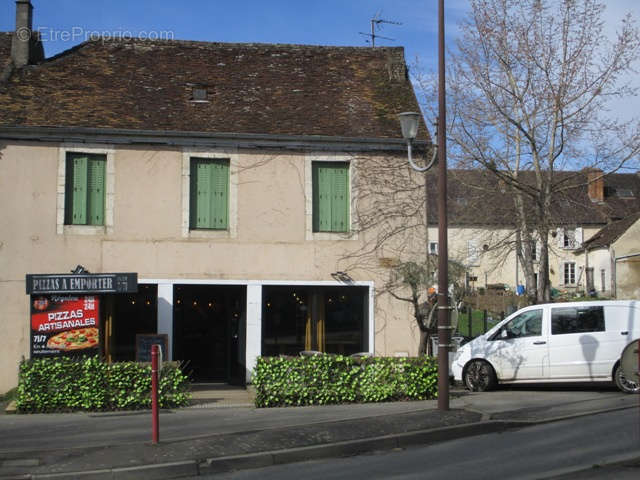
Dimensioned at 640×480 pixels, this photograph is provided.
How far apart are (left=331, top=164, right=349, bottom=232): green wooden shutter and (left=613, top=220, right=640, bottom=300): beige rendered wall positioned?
22678 mm

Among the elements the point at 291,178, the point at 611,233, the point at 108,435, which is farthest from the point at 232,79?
the point at 611,233

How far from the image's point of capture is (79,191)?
1686 cm

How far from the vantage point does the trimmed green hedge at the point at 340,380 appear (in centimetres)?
1375

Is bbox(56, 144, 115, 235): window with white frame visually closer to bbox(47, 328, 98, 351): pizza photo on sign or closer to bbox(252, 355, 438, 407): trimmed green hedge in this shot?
bbox(47, 328, 98, 351): pizza photo on sign

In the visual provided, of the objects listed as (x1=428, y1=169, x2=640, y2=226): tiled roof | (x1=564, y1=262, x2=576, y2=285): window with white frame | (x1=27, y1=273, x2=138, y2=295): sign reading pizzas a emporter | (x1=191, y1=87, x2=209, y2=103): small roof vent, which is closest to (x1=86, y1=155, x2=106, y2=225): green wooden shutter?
(x1=27, y1=273, x2=138, y2=295): sign reading pizzas a emporter

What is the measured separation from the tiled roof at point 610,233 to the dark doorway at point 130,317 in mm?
29745

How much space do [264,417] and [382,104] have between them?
9.22m

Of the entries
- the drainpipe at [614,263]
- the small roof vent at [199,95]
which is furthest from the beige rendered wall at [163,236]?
the drainpipe at [614,263]

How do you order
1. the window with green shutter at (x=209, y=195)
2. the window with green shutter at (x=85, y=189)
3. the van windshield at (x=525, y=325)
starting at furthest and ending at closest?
the window with green shutter at (x=209, y=195), the window with green shutter at (x=85, y=189), the van windshield at (x=525, y=325)

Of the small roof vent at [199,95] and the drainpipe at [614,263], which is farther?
the drainpipe at [614,263]

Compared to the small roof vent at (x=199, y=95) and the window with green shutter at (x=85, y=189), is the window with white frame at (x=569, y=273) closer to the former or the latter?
the small roof vent at (x=199, y=95)

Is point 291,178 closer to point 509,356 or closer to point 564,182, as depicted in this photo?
point 509,356

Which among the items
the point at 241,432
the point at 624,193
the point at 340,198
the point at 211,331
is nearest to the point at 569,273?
the point at 624,193

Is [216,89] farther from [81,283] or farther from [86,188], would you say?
[81,283]
